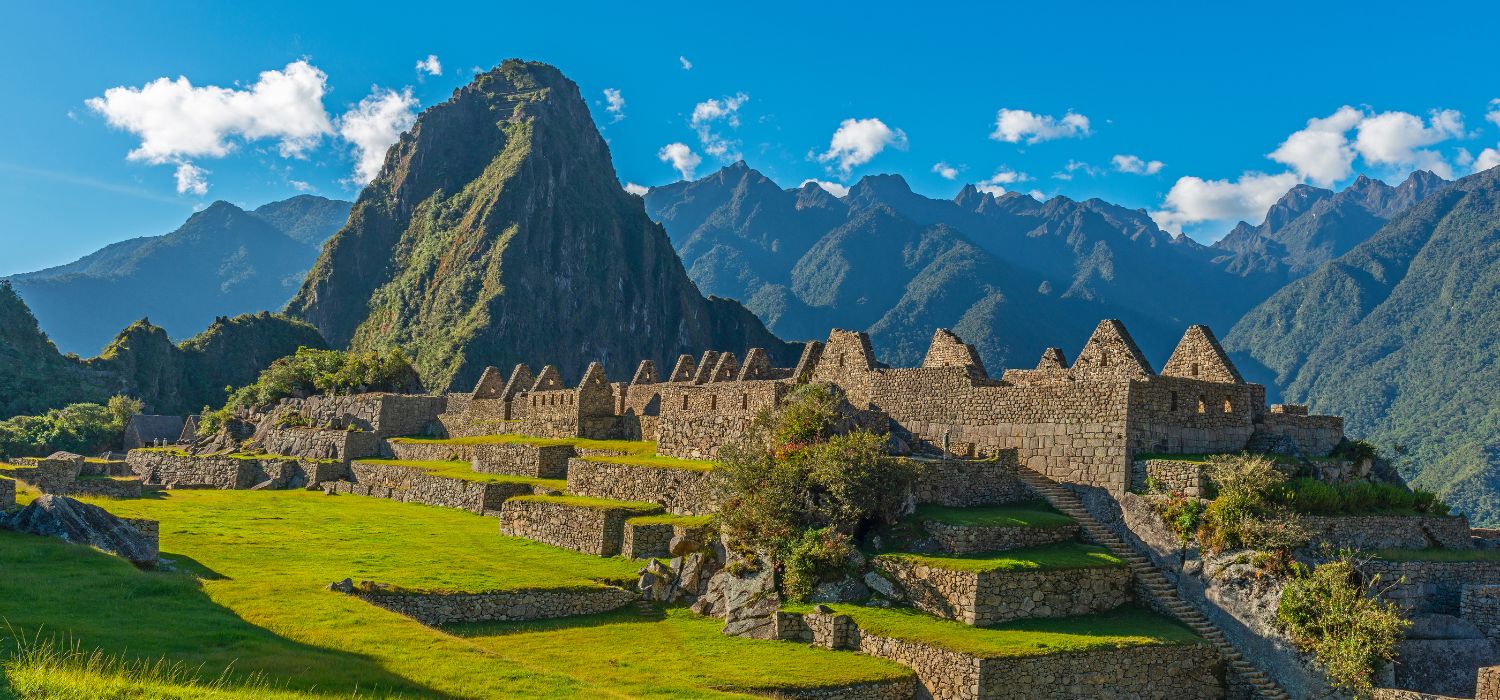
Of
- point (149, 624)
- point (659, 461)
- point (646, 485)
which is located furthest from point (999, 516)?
point (149, 624)

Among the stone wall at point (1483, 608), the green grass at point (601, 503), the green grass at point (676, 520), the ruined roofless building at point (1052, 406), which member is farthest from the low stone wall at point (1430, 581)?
the green grass at point (601, 503)

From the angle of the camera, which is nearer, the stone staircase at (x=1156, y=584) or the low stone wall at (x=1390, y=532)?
the stone staircase at (x=1156, y=584)

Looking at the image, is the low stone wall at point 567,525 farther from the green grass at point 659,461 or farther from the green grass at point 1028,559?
the green grass at point 1028,559

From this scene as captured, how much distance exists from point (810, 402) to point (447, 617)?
10011mm

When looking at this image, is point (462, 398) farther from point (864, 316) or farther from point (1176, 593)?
point (864, 316)

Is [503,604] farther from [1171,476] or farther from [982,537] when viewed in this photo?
[1171,476]

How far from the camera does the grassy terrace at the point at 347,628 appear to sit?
476 inches

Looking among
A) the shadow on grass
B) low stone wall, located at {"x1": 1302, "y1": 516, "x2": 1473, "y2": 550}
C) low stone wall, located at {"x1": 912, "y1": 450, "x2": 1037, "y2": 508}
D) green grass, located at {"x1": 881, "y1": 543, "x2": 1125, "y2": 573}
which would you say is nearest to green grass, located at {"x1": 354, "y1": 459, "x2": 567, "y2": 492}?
low stone wall, located at {"x1": 912, "y1": 450, "x2": 1037, "y2": 508}

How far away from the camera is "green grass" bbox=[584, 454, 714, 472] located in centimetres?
2712

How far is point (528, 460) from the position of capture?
34719 millimetres

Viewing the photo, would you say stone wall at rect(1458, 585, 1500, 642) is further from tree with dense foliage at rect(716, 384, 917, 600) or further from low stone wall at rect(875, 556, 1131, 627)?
tree with dense foliage at rect(716, 384, 917, 600)

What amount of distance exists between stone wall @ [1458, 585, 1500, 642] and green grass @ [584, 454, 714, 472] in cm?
1667

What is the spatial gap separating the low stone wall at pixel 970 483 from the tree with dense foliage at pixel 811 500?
998 millimetres

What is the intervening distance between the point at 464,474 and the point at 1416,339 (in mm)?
66711
